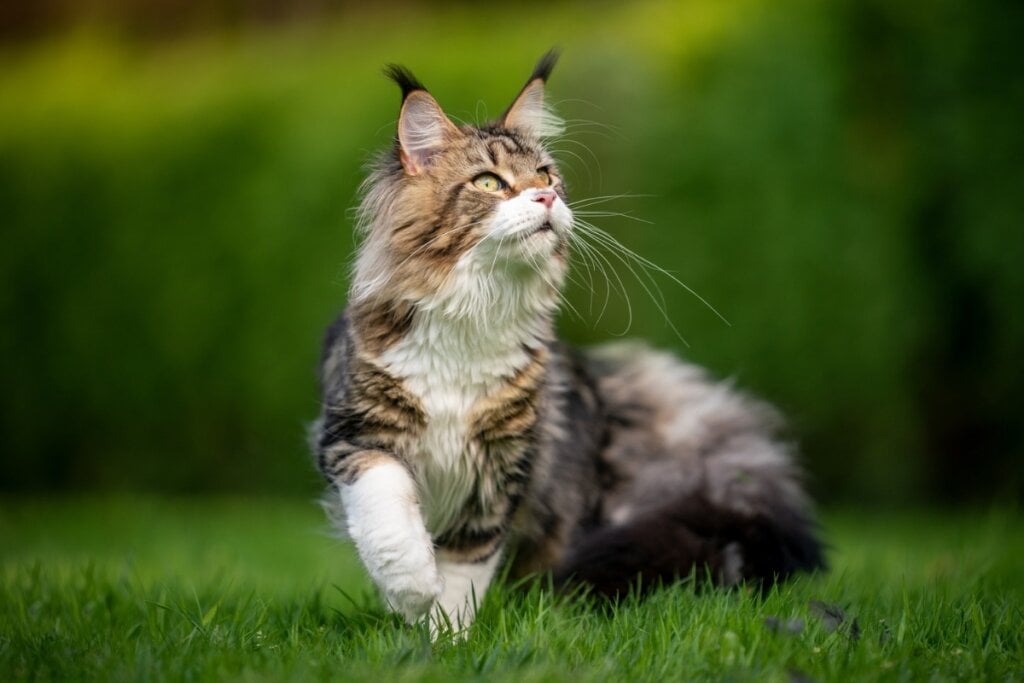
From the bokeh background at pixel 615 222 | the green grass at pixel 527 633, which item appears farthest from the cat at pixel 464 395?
the bokeh background at pixel 615 222

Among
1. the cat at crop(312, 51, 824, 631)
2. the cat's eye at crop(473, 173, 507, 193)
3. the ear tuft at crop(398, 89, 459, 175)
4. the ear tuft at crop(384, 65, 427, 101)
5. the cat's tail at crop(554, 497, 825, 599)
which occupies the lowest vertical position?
the cat's tail at crop(554, 497, 825, 599)

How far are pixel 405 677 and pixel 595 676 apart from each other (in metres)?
0.43

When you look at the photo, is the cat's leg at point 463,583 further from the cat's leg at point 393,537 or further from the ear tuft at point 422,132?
the ear tuft at point 422,132

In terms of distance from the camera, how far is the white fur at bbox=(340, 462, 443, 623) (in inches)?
103

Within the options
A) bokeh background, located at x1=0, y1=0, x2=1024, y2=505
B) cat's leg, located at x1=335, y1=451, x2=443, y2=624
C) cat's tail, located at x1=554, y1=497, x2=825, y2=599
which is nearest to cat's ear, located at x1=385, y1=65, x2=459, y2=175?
cat's leg, located at x1=335, y1=451, x2=443, y2=624

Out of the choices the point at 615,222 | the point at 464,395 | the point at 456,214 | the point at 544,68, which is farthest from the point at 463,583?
the point at 615,222

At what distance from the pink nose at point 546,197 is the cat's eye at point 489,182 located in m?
0.16

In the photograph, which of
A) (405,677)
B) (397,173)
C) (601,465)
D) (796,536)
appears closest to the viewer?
(405,677)

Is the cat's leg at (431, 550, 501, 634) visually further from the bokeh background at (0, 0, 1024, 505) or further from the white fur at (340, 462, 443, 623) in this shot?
the bokeh background at (0, 0, 1024, 505)

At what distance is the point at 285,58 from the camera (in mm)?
8117

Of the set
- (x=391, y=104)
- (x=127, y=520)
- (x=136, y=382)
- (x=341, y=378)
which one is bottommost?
(x=127, y=520)

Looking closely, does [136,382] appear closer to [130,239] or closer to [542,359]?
[130,239]

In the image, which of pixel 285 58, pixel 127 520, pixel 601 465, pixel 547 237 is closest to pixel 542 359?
pixel 547 237

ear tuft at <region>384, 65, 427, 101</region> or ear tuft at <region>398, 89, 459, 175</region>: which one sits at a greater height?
ear tuft at <region>384, 65, 427, 101</region>
